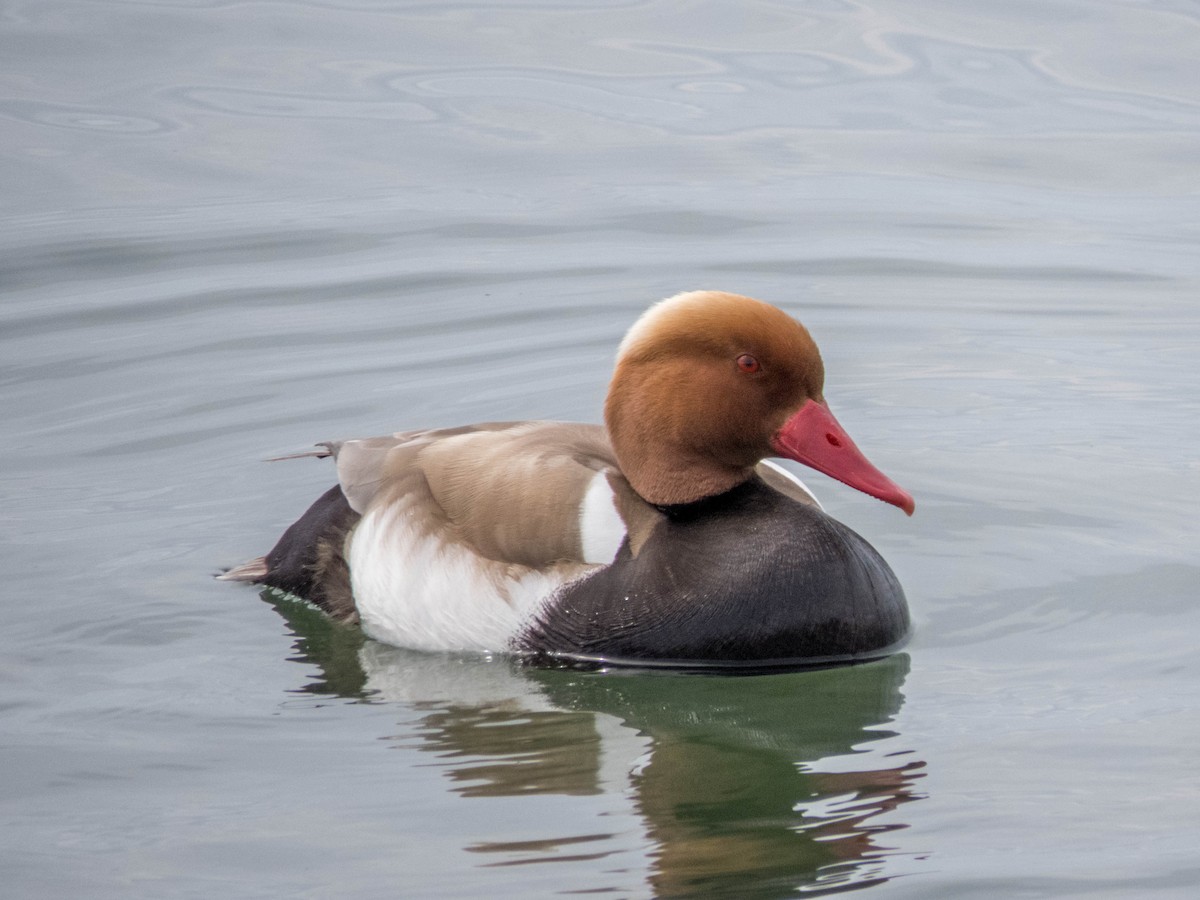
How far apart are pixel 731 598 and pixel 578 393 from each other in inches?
121

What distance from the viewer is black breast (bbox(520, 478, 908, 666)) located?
530 centimetres

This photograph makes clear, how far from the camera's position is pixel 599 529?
5406mm

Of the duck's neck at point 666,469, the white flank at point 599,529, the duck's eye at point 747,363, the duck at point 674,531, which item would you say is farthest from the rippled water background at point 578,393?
the duck's eye at point 747,363

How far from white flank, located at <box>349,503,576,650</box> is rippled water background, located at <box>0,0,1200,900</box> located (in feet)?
0.37

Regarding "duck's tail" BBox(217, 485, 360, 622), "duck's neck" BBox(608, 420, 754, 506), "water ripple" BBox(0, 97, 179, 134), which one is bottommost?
"duck's tail" BBox(217, 485, 360, 622)

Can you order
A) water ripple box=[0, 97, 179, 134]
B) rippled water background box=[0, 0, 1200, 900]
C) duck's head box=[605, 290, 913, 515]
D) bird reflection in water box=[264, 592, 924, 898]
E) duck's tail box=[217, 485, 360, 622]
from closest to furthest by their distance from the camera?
bird reflection in water box=[264, 592, 924, 898] → rippled water background box=[0, 0, 1200, 900] → duck's head box=[605, 290, 913, 515] → duck's tail box=[217, 485, 360, 622] → water ripple box=[0, 97, 179, 134]

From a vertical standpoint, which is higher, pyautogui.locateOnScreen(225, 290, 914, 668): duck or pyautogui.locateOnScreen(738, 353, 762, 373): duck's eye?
pyautogui.locateOnScreen(738, 353, 762, 373): duck's eye

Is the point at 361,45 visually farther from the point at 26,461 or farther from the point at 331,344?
the point at 26,461

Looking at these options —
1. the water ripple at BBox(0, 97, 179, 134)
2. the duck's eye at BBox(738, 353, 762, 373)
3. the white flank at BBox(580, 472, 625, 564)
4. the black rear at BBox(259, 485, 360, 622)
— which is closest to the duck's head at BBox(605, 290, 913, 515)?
the duck's eye at BBox(738, 353, 762, 373)

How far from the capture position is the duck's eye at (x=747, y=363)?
17.2ft

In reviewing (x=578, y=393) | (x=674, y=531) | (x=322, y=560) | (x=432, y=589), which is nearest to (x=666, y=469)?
(x=674, y=531)

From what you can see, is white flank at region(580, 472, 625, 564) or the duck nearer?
the duck

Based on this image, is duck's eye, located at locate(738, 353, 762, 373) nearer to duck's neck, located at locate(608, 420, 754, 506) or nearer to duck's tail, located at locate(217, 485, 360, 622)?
duck's neck, located at locate(608, 420, 754, 506)

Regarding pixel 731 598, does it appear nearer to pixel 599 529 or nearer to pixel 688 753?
pixel 599 529
